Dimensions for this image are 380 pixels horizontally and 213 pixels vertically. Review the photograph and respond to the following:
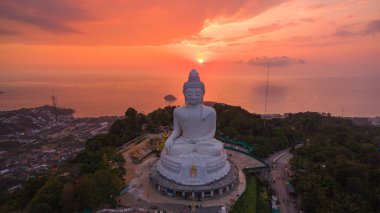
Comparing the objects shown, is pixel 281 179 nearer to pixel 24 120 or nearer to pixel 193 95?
pixel 193 95

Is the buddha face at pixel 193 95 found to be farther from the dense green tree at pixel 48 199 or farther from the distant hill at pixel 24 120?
the distant hill at pixel 24 120

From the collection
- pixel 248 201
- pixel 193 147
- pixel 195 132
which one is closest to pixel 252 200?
pixel 248 201

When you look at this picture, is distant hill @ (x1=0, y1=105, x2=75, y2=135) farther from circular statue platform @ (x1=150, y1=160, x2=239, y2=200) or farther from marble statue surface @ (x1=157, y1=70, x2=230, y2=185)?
marble statue surface @ (x1=157, y1=70, x2=230, y2=185)

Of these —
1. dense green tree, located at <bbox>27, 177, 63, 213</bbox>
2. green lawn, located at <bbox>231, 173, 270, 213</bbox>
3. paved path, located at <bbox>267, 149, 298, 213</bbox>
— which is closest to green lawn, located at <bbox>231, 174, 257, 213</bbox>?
green lawn, located at <bbox>231, 173, 270, 213</bbox>

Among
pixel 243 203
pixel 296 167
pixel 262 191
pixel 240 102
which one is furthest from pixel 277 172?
pixel 240 102

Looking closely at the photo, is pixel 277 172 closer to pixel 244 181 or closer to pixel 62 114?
pixel 244 181

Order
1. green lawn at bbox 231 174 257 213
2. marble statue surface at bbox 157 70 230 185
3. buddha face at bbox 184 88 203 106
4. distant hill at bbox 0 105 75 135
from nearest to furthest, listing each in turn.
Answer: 1. green lawn at bbox 231 174 257 213
2. marble statue surface at bbox 157 70 230 185
3. buddha face at bbox 184 88 203 106
4. distant hill at bbox 0 105 75 135
